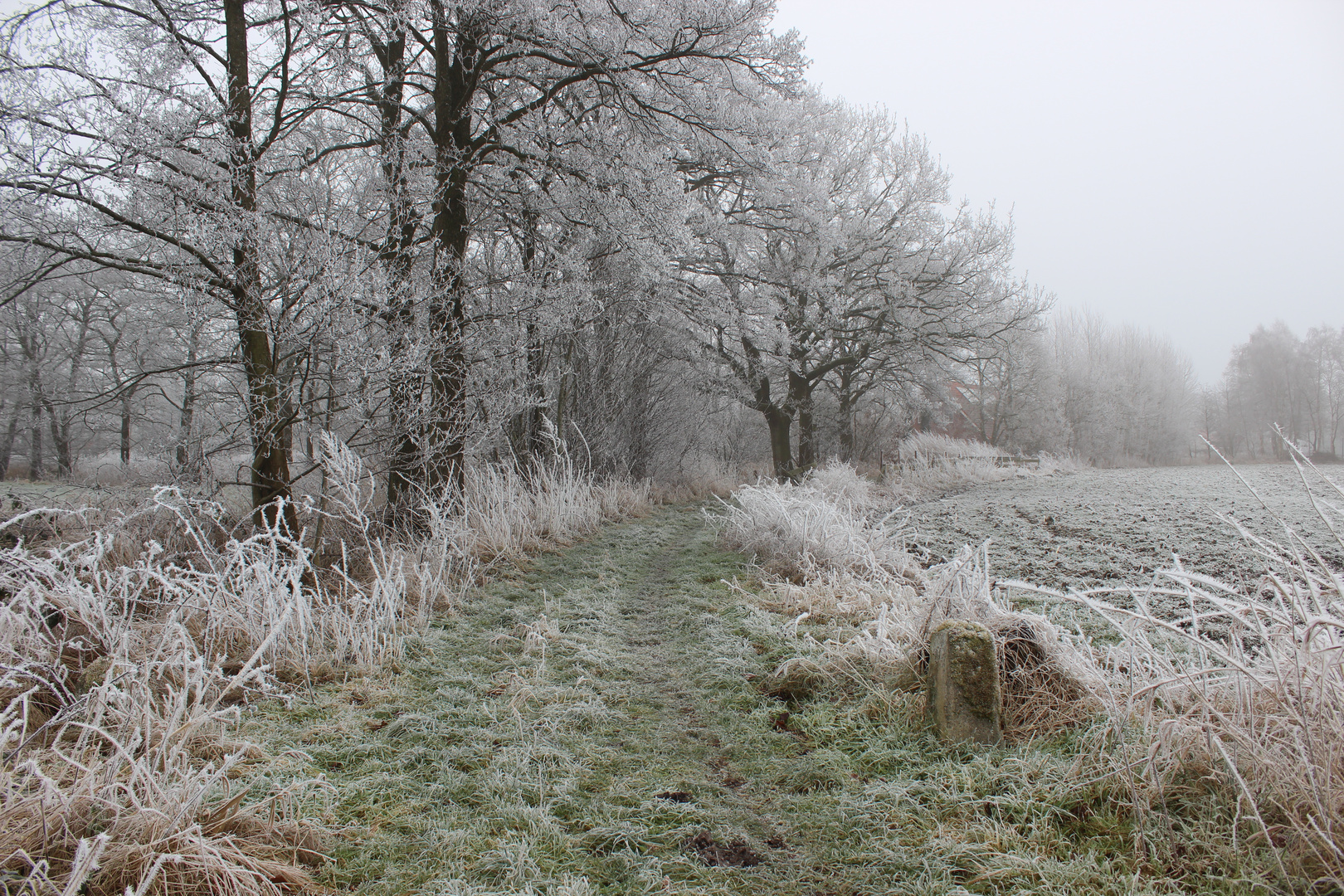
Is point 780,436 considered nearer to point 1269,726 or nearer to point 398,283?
point 398,283

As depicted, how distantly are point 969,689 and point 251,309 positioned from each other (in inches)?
201

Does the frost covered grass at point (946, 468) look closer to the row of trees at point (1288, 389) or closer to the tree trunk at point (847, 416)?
the tree trunk at point (847, 416)

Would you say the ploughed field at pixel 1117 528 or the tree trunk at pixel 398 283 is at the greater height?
the tree trunk at pixel 398 283

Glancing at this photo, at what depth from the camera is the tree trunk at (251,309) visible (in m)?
4.55

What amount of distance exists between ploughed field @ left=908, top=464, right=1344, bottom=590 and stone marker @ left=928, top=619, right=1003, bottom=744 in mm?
1311

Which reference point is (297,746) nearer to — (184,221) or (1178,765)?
(1178,765)

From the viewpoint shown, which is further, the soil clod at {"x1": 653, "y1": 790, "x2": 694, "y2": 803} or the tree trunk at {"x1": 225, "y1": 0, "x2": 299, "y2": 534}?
the tree trunk at {"x1": 225, "y1": 0, "x2": 299, "y2": 534}

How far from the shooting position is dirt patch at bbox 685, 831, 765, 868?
2.04 meters

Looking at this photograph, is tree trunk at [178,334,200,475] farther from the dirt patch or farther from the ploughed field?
the ploughed field

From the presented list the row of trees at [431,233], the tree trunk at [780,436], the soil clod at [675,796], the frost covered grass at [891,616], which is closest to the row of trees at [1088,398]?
the tree trunk at [780,436]

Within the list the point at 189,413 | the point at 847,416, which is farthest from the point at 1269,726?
the point at 847,416

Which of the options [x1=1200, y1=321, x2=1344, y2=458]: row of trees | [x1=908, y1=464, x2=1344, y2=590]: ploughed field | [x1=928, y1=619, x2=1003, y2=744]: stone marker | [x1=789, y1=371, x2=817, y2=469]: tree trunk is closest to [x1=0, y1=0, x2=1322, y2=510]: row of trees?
[x1=789, y1=371, x2=817, y2=469]: tree trunk

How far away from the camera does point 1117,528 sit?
6.64m

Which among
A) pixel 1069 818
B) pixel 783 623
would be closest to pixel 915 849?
pixel 1069 818
